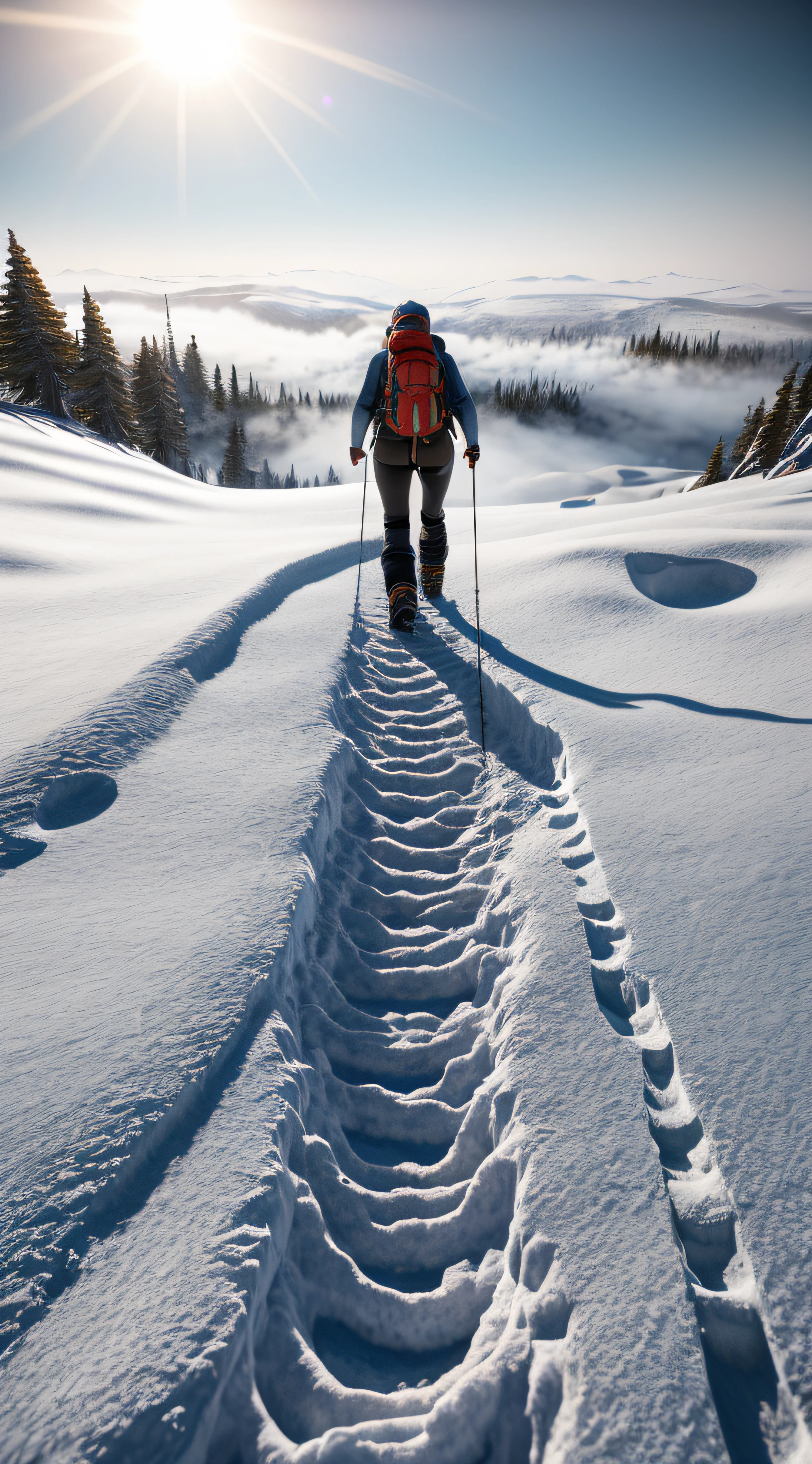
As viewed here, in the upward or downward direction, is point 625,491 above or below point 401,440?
below

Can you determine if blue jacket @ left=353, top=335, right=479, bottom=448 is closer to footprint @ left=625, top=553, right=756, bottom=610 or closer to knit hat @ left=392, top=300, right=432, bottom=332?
knit hat @ left=392, top=300, right=432, bottom=332

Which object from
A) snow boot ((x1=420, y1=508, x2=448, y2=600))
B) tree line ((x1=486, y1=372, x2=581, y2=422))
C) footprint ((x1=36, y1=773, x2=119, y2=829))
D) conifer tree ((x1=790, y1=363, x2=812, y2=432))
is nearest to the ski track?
footprint ((x1=36, y1=773, x2=119, y2=829))

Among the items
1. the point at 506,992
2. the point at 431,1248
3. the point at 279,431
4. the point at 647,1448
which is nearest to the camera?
the point at 647,1448

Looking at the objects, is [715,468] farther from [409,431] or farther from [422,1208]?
[422,1208]

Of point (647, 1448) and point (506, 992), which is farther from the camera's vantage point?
point (506, 992)

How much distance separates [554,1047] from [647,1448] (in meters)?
0.90

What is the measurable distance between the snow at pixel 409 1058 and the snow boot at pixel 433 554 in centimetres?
236

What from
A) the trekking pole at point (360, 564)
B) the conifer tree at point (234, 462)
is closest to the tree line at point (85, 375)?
the conifer tree at point (234, 462)

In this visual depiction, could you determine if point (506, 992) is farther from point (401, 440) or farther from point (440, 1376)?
point (401, 440)

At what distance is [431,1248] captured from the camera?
1.81 meters

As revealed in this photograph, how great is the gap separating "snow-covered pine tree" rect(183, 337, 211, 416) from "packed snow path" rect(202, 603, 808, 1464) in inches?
3453

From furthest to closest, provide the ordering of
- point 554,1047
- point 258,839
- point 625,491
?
point 625,491 < point 258,839 < point 554,1047

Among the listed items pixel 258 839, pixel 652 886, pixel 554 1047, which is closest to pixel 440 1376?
pixel 554 1047

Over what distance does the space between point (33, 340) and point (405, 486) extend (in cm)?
2766
